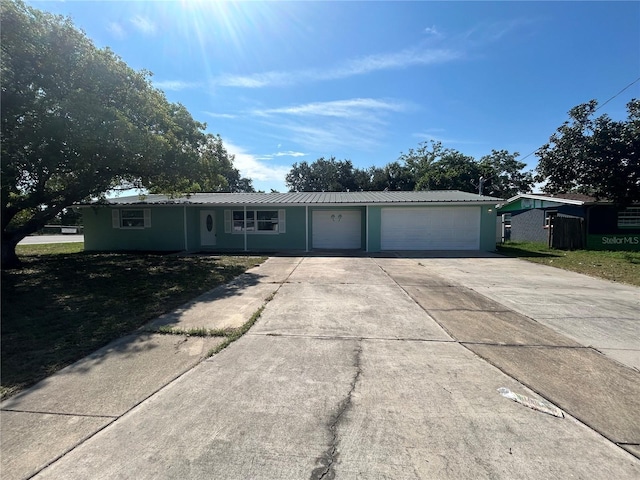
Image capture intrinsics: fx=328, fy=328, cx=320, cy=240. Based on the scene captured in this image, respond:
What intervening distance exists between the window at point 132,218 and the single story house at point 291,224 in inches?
1.7

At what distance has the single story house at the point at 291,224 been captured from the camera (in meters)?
15.5

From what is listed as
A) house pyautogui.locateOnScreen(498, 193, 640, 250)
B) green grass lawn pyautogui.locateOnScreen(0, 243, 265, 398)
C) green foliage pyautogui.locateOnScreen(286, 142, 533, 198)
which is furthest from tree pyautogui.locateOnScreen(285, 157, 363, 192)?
green grass lawn pyautogui.locateOnScreen(0, 243, 265, 398)

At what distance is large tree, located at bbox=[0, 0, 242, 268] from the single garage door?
988cm

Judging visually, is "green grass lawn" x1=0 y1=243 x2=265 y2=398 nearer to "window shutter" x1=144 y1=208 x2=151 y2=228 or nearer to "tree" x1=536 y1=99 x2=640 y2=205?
"window shutter" x1=144 y1=208 x2=151 y2=228

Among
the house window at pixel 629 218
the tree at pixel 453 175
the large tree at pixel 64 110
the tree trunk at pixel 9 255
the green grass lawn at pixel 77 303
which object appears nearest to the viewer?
the green grass lawn at pixel 77 303

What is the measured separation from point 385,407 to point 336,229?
13965 millimetres

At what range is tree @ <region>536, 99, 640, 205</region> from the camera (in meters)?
14.5

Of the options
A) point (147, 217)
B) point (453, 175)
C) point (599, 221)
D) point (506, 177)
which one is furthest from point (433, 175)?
point (147, 217)

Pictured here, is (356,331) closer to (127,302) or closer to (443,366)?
(443,366)

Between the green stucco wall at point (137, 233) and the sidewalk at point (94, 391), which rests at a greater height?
the green stucco wall at point (137, 233)

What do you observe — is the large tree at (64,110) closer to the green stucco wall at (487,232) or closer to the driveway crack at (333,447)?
the driveway crack at (333,447)

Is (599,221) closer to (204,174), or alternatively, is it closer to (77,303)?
(204,174)

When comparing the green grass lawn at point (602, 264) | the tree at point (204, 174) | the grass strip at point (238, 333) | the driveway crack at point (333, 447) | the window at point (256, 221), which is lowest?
the driveway crack at point (333, 447)

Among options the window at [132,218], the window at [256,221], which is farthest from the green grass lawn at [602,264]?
the window at [132,218]
